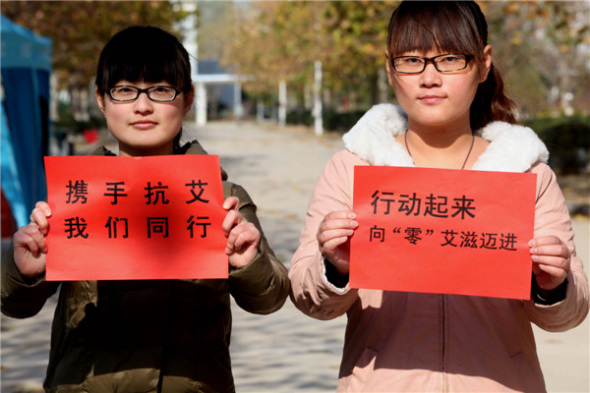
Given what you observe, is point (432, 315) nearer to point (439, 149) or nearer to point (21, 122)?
point (439, 149)

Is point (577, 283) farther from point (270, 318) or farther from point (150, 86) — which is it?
point (270, 318)

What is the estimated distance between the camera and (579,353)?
532 centimetres

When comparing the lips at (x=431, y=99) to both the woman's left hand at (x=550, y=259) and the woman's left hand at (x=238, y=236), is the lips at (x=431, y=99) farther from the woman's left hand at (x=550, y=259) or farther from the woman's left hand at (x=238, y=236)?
the woman's left hand at (x=238, y=236)

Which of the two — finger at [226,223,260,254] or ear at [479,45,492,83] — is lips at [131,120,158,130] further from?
ear at [479,45,492,83]

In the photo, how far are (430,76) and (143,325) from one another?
3.27 feet

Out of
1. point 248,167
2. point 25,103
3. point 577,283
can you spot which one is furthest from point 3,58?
point 248,167

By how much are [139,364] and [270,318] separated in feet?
13.2

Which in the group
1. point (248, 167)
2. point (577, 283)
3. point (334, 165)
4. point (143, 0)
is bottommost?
point (248, 167)

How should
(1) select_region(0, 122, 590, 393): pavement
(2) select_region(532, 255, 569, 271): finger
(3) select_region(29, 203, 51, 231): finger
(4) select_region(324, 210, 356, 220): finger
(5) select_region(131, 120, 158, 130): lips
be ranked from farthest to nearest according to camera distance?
(1) select_region(0, 122, 590, 393): pavement → (5) select_region(131, 120, 158, 130): lips → (3) select_region(29, 203, 51, 231): finger → (4) select_region(324, 210, 356, 220): finger → (2) select_region(532, 255, 569, 271): finger

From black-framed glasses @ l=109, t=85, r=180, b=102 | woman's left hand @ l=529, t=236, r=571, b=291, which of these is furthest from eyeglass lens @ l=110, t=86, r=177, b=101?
woman's left hand @ l=529, t=236, r=571, b=291

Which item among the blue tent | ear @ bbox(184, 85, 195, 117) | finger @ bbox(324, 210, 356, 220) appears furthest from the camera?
the blue tent

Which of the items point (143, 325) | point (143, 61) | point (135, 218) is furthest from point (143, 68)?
point (143, 325)

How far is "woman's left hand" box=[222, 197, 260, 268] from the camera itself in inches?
84.0

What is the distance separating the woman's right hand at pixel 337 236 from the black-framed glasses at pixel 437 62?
409mm
